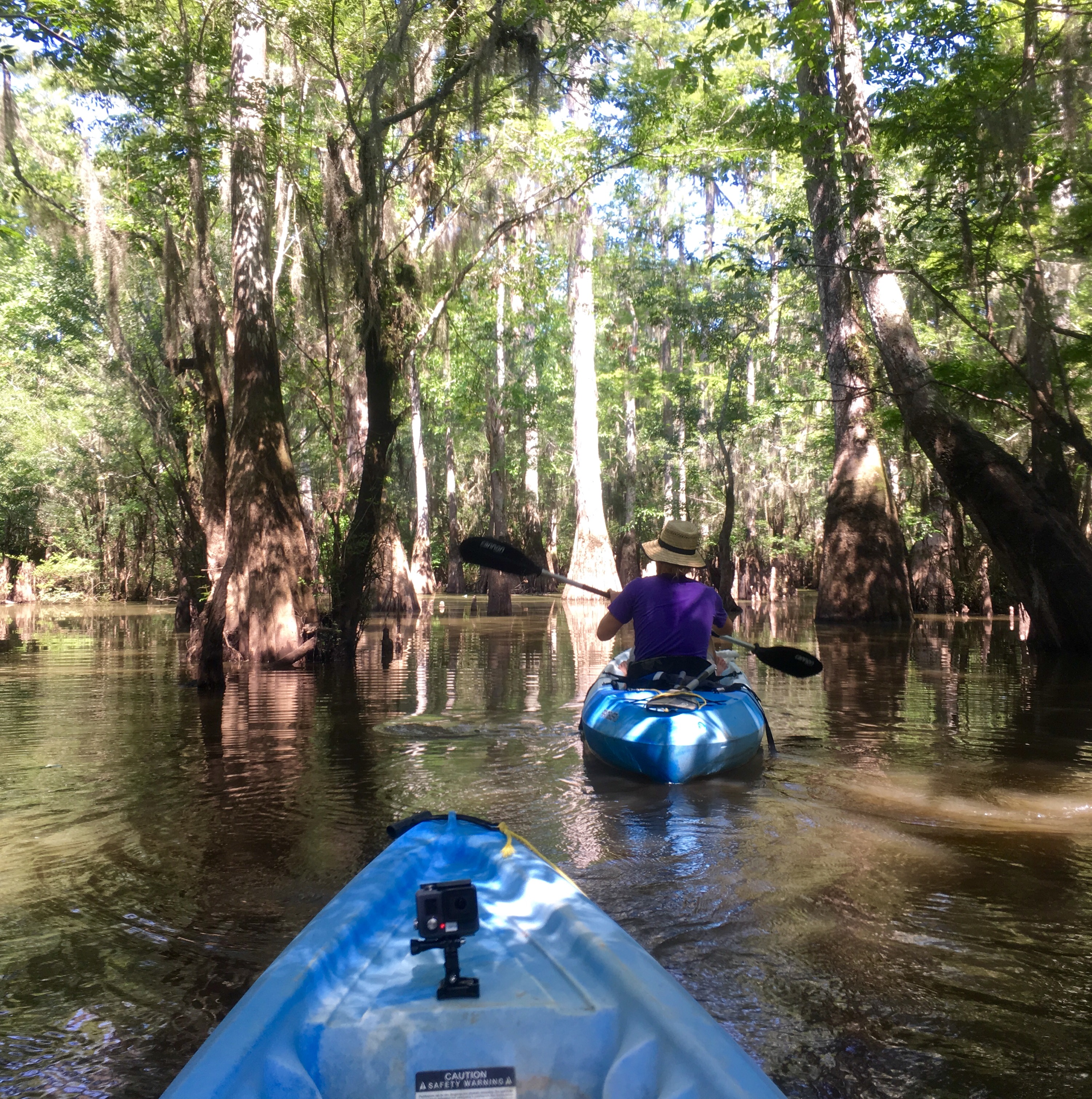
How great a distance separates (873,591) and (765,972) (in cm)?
1675

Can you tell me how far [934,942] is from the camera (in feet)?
13.7

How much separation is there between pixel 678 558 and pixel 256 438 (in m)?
7.35

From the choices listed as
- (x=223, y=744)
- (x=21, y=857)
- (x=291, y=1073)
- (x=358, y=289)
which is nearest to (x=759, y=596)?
(x=358, y=289)

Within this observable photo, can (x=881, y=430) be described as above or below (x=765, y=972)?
above

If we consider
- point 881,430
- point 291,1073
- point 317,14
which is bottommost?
point 291,1073

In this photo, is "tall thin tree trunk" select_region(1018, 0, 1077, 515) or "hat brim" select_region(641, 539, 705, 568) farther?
"tall thin tree trunk" select_region(1018, 0, 1077, 515)

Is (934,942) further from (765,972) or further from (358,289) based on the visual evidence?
(358,289)

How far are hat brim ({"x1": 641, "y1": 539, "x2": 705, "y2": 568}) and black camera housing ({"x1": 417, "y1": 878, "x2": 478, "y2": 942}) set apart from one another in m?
4.61

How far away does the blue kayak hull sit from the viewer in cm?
678

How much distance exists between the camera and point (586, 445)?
2903 cm

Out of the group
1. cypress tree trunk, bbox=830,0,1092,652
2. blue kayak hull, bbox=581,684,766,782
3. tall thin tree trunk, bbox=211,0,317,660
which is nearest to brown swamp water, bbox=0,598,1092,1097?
blue kayak hull, bbox=581,684,766,782

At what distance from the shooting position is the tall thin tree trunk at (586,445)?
27.7 meters

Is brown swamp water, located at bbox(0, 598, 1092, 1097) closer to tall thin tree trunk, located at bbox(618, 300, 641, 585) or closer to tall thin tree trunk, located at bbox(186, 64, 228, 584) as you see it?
tall thin tree trunk, located at bbox(186, 64, 228, 584)

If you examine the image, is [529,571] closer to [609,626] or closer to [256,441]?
[609,626]
